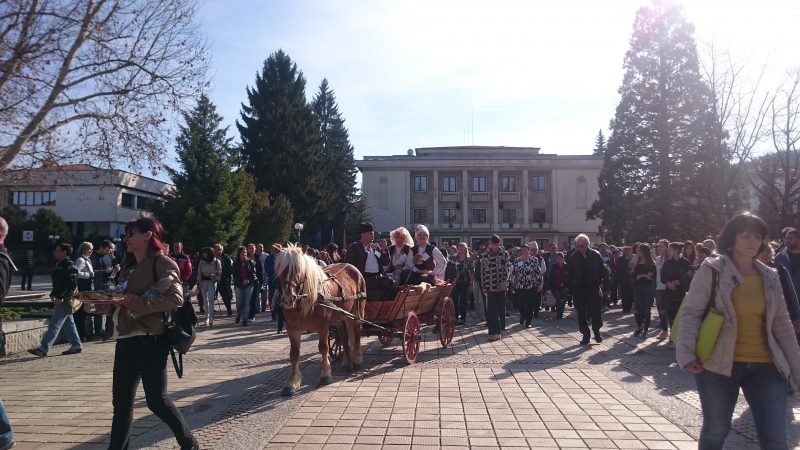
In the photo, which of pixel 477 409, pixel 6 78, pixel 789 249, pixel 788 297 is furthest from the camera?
pixel 6 78

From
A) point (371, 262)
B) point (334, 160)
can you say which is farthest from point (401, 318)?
point (334, 160)

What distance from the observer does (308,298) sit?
7.49m

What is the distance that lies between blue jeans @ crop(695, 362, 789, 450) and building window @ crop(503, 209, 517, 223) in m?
72.6

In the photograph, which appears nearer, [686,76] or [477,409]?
[477,409]

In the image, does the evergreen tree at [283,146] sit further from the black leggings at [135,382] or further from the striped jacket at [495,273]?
the black leggings at [135,382]

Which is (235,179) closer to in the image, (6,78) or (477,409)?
(6,78)

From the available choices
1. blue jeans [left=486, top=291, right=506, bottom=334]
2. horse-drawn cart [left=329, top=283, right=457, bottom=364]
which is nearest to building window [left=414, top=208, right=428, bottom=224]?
blue jeans [left=486, top=291, right=506, bottom=334]

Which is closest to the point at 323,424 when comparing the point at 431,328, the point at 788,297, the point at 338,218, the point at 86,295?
the point at 86,295

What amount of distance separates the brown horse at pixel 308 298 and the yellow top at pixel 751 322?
4738 mm

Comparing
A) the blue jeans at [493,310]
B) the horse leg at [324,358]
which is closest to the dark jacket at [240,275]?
the blue jeans at [493,310]

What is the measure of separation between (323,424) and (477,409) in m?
1.69

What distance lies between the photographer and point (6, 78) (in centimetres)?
1247

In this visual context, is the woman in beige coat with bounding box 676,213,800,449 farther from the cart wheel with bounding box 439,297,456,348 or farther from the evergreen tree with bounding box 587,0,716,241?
the evergreen tree with bounding box 587,0,716,241

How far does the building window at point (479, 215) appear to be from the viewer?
7619 centimetres
